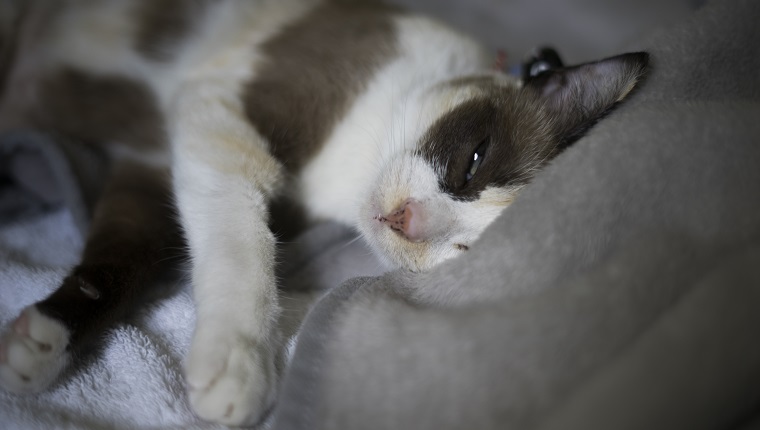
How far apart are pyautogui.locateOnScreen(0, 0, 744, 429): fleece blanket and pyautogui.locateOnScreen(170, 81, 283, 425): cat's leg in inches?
2.8

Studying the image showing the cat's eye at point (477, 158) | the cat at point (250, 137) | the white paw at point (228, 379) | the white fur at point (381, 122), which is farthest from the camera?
the white fur at point (381, 122)

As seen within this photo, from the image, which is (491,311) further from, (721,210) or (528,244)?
(721,210)

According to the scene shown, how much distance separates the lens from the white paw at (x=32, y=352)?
2.68 feet

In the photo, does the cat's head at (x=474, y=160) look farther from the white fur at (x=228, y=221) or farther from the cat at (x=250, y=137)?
the white fur at (x=228, y=221)

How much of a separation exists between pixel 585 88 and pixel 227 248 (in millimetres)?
714

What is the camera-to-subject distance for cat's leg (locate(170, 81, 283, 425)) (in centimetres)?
81

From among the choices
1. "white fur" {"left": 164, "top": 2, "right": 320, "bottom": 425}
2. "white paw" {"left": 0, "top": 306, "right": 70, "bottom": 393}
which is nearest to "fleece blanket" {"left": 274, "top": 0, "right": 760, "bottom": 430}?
"white fur" {"left": 164, "top": 2, "right": 320, "bottom": 425}

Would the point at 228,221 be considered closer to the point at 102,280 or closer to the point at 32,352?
the point at 102,280

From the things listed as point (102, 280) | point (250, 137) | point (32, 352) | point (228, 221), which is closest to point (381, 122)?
point (250, 137)

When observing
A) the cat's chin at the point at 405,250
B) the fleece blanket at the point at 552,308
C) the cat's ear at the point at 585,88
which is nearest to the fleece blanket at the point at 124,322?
the fleece blanket at the point at 552,308

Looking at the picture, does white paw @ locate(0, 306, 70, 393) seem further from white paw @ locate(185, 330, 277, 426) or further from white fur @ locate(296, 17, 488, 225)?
white fur @ locate(296, 17, 488, 225)

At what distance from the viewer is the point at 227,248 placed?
976 mm

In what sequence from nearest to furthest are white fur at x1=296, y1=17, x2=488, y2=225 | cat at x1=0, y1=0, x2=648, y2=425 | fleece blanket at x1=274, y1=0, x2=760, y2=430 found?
fleece blanket at x1=274, y1=0, x2=760, y2=430 → cat at x1=0, y1=0, x2=648, y2=425 → white fur at x1=296, y1=17, x2=488, y2=225

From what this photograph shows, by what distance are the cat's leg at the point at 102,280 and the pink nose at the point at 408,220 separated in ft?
1.56
